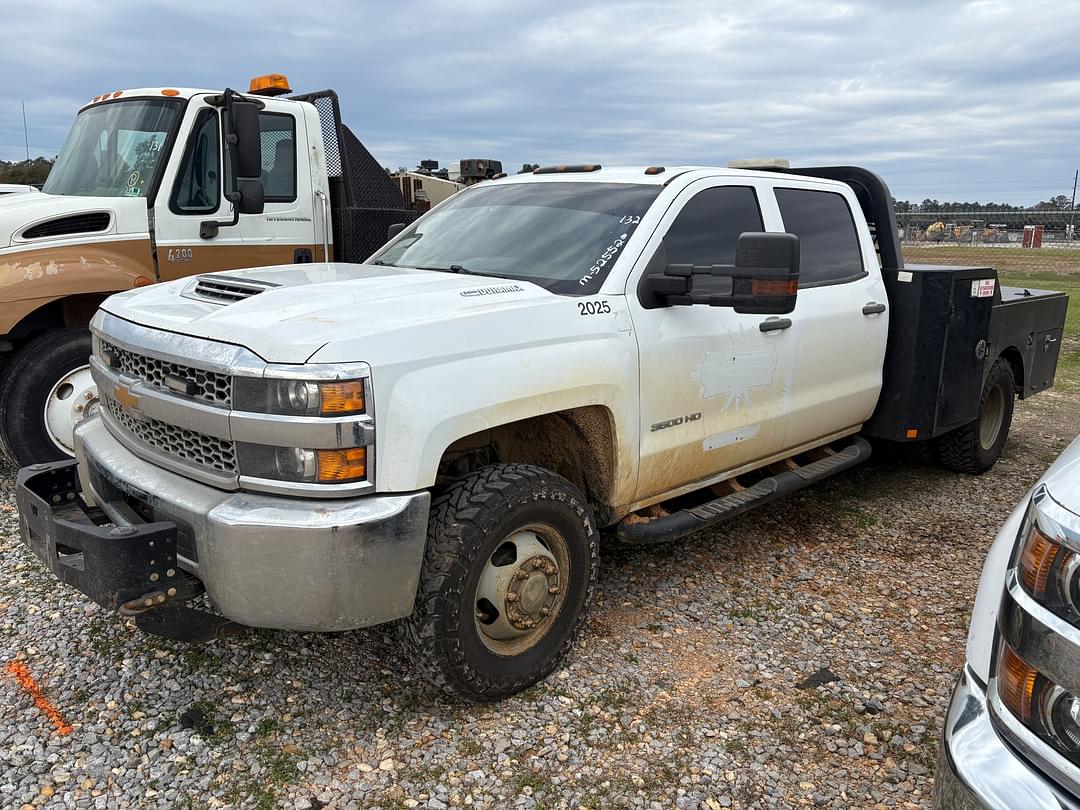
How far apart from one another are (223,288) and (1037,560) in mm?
2894

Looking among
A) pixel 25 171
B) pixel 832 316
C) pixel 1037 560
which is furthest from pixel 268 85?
pixel 25 171

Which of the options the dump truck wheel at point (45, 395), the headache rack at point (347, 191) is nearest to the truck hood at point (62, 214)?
the dump truck wheel at point (45, 395)

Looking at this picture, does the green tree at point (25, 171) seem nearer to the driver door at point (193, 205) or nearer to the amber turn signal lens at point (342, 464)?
the driver door at point (193, 205)

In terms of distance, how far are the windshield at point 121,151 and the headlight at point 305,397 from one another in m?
3.73

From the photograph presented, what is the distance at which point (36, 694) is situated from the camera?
3.23 meters

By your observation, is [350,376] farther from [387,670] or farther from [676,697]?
[676,697]

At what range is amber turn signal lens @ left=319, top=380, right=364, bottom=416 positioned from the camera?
2607 mm

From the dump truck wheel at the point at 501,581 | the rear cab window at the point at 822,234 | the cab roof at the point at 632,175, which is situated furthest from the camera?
the rear cab window at the point at 822,234

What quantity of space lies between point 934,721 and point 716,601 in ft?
3.74

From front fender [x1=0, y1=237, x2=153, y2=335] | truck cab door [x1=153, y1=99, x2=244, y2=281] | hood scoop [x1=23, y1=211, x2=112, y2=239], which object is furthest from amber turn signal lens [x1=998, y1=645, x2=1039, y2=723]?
hood scoop [x1=23, y1=211, x2=112, y2=239]

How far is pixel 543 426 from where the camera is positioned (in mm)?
3566

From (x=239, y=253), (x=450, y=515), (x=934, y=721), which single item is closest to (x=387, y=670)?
(x=450, y=515)

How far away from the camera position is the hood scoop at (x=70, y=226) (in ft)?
17.4

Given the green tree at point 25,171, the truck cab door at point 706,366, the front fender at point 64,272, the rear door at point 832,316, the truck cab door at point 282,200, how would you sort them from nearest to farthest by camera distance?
the truck cab door at point 706,366 < the rear door at point 832,316 < the front fender at point 64,272 < the truck cab door at point 282,200 < the green tree at point 25,171
